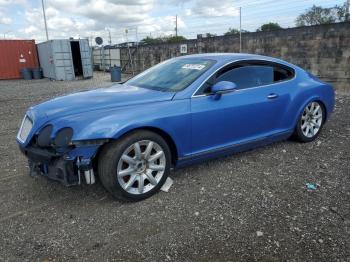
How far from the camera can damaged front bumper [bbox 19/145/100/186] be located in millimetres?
2865

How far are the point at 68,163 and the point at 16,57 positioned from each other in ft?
76.8

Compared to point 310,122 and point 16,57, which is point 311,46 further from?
point 16,57

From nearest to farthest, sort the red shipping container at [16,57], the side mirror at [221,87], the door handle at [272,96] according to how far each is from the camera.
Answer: the side mirror at [221,87] < the door handle at [272,96] < the red shipping container at [16,57]

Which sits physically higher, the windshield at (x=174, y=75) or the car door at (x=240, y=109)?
the windshield at (x=174, y=75)

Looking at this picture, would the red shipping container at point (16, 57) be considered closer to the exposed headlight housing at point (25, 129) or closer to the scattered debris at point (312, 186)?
the exposed headlight housing at point (25, 129)

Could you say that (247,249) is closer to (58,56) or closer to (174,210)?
(174,210)

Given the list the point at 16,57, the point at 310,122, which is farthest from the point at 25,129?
the point at 16,57

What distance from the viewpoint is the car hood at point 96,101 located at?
123 inches

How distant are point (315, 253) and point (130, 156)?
1.88m

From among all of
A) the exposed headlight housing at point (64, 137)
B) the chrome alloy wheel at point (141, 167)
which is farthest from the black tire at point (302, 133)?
the exposed headlight housing at point (64, 137)

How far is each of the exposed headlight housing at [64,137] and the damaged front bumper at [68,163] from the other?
7 centimetres

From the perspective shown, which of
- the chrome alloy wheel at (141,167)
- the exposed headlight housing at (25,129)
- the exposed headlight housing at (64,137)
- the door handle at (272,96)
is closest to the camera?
the exposed headlight housing at (64,137)

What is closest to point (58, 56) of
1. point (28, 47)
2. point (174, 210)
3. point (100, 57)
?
point (28, 47)

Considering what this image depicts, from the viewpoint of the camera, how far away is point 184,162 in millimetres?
3564
